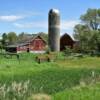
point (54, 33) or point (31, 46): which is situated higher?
point (54, 33)

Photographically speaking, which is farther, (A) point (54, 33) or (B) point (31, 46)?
(B) point (31, 46)

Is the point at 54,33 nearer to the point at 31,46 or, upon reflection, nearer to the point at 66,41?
the point at 31,46

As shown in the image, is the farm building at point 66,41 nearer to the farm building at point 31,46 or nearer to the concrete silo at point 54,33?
the farm building at point 31,46

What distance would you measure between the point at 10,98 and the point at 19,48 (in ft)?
235

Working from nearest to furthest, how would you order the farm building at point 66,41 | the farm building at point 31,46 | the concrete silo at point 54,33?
the concrete silo at point 54,33 < the farm building at point 31,46 < the farm building at point 66,41

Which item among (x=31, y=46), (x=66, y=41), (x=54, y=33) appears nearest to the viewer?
(x=54, y=33)

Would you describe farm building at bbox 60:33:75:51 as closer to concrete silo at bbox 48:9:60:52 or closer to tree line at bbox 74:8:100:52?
tree line at bbox 74:8:100:52

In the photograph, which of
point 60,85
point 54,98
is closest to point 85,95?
point 54,98

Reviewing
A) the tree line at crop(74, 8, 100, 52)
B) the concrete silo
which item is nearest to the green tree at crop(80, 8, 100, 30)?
the tree line at crop(74, 8, 100, 52)

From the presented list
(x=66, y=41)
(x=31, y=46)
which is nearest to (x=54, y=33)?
(x=31, y=46)

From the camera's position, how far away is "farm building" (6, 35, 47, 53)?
278 ft

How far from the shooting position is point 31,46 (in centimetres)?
8612

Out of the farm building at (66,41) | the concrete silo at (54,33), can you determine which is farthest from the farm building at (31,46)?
the farm building at (66,41)

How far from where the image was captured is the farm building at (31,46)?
84656mm
